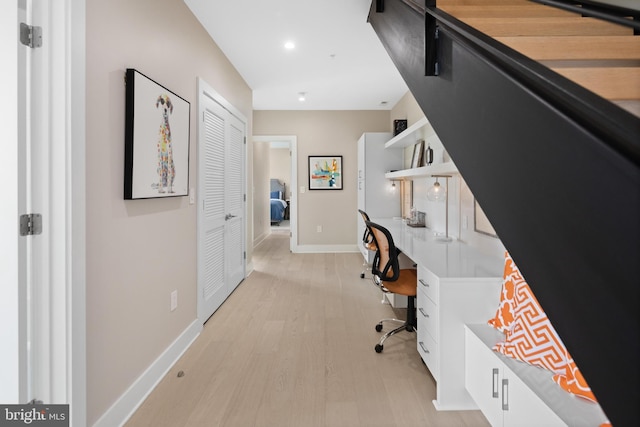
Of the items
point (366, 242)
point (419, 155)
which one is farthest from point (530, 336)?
point (419, 155)

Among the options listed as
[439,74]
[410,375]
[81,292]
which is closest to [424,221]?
[410,375]

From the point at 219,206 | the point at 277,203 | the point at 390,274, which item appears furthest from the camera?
the point at 277,203

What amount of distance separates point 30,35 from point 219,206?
219cm

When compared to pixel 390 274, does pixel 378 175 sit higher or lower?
higher

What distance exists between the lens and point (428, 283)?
2.04 meters

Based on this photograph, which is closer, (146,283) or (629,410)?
(629,410)

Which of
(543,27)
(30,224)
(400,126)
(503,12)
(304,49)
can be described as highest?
(304,49)

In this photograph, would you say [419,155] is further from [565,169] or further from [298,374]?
[565,169]

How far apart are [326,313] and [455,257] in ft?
4.52

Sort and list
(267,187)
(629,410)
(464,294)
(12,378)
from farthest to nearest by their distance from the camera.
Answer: (267,187)
(464,294)
(12,378)
(629,410)

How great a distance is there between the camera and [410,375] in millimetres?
2180

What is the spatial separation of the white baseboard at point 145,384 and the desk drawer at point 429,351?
5.42 ft

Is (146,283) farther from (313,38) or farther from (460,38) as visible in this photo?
(313,38)

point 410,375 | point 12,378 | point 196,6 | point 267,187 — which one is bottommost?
point 410,375
